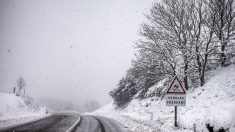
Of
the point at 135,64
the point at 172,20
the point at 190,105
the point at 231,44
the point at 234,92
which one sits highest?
the point at 172,20

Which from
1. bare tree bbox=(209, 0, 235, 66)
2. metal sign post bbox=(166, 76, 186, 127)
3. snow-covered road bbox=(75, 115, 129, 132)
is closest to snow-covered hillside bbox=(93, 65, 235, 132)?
snow-covered road bbox=(75, 115, 129, 132)

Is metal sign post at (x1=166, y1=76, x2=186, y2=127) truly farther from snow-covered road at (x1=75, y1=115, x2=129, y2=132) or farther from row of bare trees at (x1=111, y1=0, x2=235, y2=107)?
row of bare trees at (x1=111, y1=0, x2=235, y2=107)

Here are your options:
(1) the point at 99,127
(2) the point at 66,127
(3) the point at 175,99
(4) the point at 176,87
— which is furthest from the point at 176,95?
(2) the point at 66,127

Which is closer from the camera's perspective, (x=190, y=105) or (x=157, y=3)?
(x=190, y=105)

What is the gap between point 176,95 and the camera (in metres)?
13.0

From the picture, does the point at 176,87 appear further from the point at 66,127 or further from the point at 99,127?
the point at 66,127

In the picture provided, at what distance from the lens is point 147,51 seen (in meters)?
23.5

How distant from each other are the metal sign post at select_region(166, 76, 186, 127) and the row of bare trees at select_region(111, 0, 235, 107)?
893 centimetres

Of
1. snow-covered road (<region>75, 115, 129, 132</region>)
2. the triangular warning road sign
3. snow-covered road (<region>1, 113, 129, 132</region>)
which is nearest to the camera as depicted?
the triangular warning road sign

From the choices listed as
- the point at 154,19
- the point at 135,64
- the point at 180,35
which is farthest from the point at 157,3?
the point at 135,64

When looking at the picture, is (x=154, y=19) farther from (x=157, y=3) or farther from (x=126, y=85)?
(x=126, y=85)

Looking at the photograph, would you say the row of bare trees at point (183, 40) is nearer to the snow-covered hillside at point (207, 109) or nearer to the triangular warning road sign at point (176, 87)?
the snow-covered hillside at point (207, 109)

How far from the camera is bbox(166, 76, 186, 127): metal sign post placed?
1291 centimetres

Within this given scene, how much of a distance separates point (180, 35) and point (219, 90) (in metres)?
7.52
